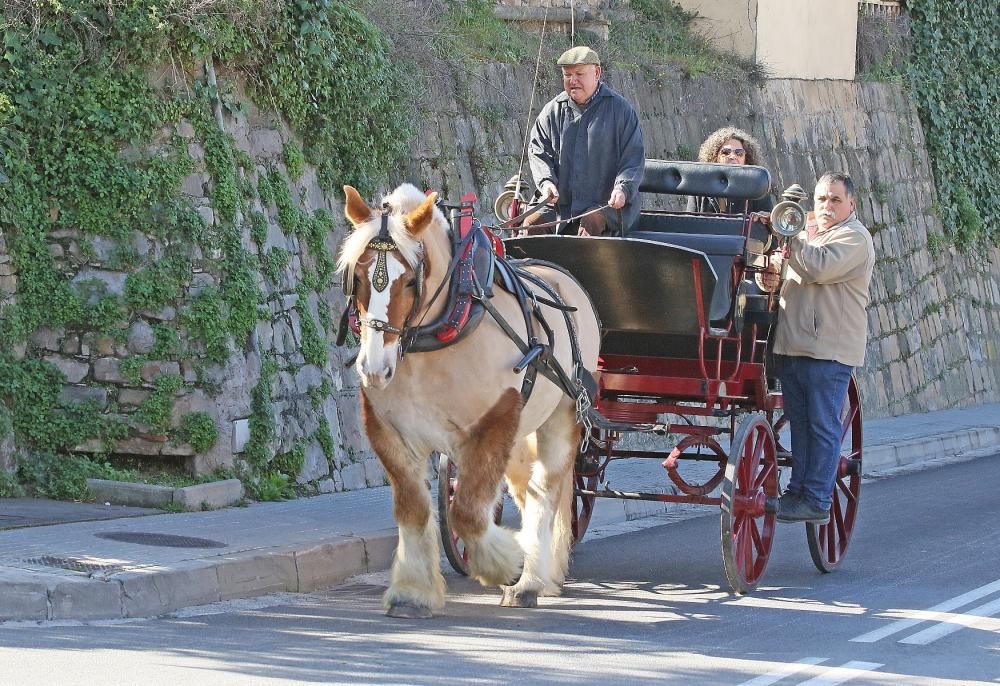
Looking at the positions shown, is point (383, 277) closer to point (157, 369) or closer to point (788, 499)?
point (788, 499)

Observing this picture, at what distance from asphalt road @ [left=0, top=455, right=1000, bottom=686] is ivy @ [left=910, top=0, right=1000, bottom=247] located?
47.3 ft

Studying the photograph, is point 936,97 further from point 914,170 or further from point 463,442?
point 463,442

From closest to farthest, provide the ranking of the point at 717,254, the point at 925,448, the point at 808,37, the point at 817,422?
the point at 817,422, the point at 717,254, the point at 925,448, the point at 808,37

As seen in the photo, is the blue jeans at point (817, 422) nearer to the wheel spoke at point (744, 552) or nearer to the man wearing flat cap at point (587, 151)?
the wheel spoke at point (744, 552)

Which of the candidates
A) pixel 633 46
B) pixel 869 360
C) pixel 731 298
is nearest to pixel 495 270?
pixel 731 298

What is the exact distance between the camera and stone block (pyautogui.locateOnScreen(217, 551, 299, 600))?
7.51m

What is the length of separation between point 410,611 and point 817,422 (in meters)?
2.75

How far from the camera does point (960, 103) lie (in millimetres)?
22922

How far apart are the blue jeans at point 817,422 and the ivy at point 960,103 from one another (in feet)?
49.0

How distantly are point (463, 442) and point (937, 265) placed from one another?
54.7ft

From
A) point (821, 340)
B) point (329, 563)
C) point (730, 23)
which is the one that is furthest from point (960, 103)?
point (329, 563)

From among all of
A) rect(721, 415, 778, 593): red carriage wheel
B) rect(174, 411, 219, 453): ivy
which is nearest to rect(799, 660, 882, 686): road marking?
rect(721, 415, 778, 593): red carriage wheel

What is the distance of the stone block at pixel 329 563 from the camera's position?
7.97 meters

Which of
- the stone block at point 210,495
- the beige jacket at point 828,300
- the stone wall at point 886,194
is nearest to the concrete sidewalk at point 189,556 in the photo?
the stone block at point 210,495
